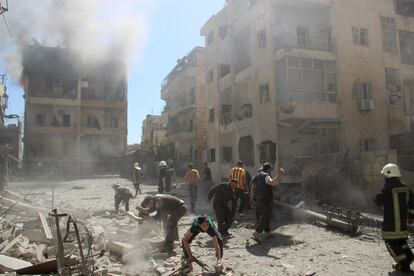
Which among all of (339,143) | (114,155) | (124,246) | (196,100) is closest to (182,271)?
(124,246)

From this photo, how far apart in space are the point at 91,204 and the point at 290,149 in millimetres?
9660

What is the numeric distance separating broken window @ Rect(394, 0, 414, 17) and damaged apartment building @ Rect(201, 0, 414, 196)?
0.06 metres

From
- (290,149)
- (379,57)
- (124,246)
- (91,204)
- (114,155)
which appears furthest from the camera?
(114,155)

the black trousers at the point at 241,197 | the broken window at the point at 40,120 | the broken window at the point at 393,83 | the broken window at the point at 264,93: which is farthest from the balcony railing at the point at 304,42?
the broken window at the point at 40,120

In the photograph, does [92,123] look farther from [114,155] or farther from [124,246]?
[124,246]

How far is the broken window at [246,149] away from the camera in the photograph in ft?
70.1

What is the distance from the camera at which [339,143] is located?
18.2 meters

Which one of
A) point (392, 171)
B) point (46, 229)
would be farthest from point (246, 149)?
→ point (392, 171)

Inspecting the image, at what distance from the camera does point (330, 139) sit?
18359mm

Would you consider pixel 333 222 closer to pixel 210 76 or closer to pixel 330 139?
pixel 330 139

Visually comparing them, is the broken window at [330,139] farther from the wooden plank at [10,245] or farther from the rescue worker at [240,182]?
the wooden plank at [10,245]

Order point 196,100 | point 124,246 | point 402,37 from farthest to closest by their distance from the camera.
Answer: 1. point 196,100
2. point 402,37
3. point 124,246

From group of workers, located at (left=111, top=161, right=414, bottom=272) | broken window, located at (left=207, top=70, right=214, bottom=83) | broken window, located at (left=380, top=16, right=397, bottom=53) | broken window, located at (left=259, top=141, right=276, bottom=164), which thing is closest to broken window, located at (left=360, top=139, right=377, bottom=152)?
broken window, located at (left=259, top=141, right=276, bottom=164)

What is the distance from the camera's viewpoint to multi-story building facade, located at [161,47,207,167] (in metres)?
32.4
